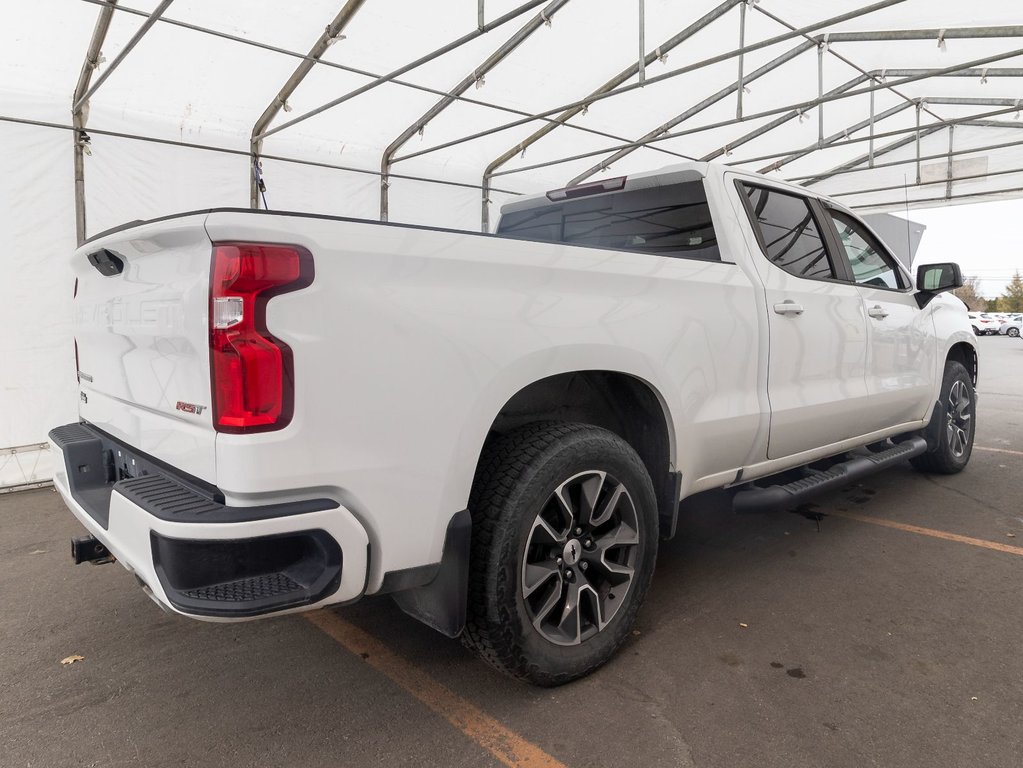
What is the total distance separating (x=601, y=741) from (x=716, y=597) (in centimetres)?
123

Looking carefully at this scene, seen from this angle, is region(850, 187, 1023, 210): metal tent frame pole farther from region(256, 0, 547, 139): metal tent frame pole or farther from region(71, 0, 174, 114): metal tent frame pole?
region(71, 0, 174, 114): metal tent frame pole

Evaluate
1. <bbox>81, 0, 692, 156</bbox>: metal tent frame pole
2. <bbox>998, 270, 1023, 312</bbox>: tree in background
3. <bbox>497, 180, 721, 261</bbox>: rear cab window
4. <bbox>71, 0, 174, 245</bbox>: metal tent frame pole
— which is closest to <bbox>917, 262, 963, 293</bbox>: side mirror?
<bbox>497, 180, 721, 261</bbox>: rear cab window

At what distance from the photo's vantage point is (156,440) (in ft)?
6.56

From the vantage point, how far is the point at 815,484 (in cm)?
337

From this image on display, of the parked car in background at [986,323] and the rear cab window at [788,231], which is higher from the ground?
the rear cab window at [788,231]

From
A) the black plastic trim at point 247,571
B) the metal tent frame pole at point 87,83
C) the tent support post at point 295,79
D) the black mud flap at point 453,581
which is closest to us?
the black plastic trim at point 247,571

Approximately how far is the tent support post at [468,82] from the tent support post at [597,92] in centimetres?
106

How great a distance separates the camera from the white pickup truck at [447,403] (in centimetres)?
165

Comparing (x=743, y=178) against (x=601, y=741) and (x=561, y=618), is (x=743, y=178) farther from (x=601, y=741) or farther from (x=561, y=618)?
(x=601, y=741)

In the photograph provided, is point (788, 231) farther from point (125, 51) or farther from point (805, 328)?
point (125, 51)

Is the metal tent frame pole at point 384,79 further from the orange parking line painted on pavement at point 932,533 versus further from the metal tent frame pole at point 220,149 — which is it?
the orange parking line painted on pavement at point 932,533

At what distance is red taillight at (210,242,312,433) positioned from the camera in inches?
64.1

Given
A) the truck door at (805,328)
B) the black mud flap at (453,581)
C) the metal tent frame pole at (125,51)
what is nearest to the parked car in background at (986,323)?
the truck door at (805,328)

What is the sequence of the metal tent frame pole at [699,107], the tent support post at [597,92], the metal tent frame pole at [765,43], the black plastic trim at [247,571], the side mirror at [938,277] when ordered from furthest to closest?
1. the metal tent frame pole at [699,107]
2. the tent support post at [597,92]
3. the metal tent frame pole at [765,43]
4. the side mirror at [938,277]
5. the black plastic trim at [247,571]
